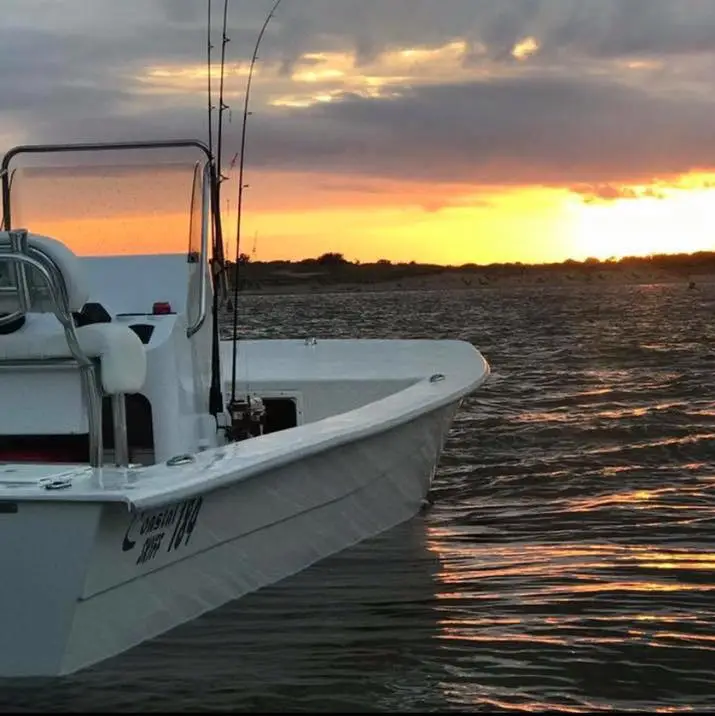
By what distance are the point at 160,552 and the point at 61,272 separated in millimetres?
1141

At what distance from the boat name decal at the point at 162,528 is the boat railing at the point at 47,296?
31 centimetres

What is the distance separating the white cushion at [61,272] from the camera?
4.56 meters

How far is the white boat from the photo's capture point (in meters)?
4.26

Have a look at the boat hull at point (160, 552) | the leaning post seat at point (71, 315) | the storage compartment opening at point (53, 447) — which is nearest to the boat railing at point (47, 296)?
the leaning post seat at point (71, 315)

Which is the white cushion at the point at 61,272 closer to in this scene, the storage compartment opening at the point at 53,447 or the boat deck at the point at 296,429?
the boat deck at the point at 296,429

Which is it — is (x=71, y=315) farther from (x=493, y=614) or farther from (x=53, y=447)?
(x=493, y=614)

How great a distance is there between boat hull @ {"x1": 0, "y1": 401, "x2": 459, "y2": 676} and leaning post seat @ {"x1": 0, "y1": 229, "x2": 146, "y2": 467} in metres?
0.41

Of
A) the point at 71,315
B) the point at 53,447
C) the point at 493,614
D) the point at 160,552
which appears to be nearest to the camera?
the point at 71,315

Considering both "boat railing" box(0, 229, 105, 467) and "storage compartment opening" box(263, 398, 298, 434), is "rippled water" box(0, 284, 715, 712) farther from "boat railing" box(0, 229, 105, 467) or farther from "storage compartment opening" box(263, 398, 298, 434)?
"storage compartment opening" box(263, 398, 298, 434)

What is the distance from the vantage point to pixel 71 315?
4.59 metres

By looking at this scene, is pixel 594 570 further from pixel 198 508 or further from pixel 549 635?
pixel 198 508

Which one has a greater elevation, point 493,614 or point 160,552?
point 160,552

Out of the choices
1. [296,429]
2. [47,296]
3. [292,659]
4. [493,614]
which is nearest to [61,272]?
[47,296]

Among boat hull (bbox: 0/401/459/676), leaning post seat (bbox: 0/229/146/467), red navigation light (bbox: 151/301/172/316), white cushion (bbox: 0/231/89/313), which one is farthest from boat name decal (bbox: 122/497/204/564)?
red navigation light (bbox: 151/301/172/316)
